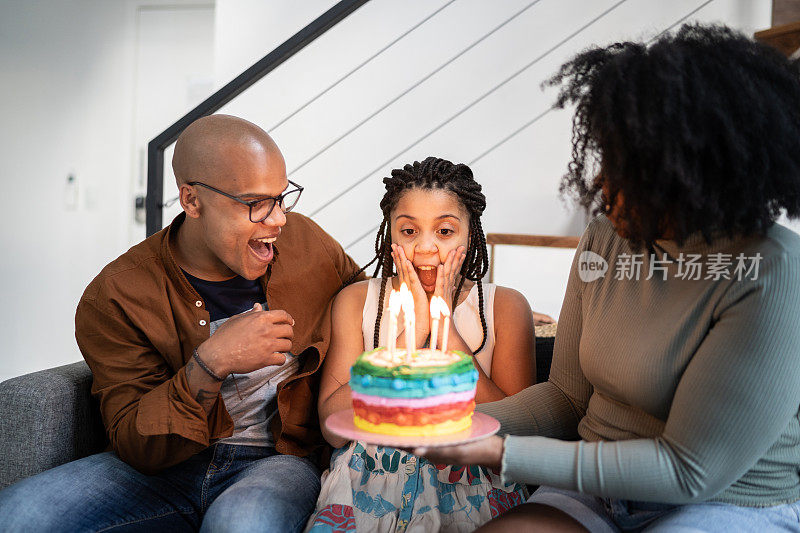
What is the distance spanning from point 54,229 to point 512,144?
3236 millimetres

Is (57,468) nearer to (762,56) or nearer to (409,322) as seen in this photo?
(409,322)

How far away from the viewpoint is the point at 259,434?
183 cm

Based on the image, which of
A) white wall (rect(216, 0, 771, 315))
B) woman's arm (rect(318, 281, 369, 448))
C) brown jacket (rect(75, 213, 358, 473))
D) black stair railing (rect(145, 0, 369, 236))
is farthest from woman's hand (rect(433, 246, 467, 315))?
white wall (rect(216, 0, 771, 315))

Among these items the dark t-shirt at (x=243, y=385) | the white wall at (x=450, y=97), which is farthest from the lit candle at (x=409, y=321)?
the white wall at (x=450, y=97)

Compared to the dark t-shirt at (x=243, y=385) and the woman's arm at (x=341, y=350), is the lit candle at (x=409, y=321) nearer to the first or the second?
the woman's arm at (x=341, y=350)

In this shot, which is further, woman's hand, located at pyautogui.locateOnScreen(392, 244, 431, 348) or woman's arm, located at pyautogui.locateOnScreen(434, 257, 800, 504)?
woman's hand, located at pyautogui.locateOnScreen(392, 244, 431, 348)

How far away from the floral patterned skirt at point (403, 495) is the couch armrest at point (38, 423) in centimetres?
66

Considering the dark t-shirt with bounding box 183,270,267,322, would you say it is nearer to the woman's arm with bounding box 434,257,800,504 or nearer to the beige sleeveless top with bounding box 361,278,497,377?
the beige sleeveless top with bounding box 361,278,497,377

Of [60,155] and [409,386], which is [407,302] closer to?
[409,386]

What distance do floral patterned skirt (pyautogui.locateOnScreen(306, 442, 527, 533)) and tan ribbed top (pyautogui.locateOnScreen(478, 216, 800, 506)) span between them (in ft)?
1.09

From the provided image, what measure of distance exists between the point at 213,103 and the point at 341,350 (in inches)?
53.0

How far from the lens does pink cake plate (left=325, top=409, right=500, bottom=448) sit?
43.6 inches

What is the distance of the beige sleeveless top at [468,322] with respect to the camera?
1.80 m

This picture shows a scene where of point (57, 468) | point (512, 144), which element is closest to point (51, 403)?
point (57, 468)
